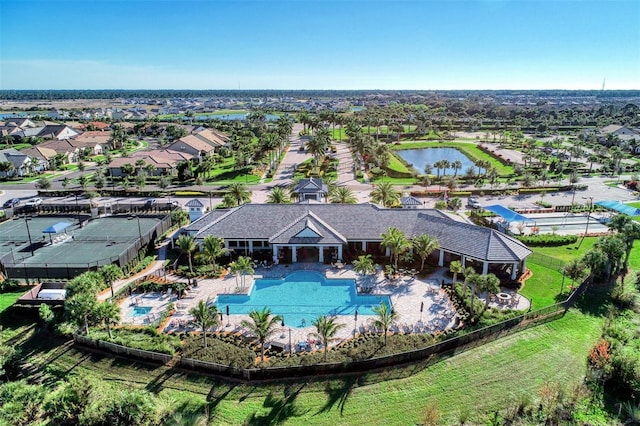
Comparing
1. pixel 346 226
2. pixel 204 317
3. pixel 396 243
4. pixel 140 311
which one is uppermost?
pixel 396 243

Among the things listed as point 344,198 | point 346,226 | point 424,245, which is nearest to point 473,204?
point 344,198

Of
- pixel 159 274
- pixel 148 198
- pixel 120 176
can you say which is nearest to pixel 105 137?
pixel 120 176

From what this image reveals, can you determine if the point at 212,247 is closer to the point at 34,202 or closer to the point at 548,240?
the point at 548,240

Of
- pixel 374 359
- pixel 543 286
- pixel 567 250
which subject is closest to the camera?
pixel 374 359

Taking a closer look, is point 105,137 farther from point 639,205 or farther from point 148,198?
point 639,205

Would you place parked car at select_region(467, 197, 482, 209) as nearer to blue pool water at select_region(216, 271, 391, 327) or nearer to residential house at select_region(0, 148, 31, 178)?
blue pool water at select_region(216, 271, 391, 327)

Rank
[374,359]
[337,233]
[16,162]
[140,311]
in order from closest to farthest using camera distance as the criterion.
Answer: [374,359], [140,311], [337,233], [16,162]
